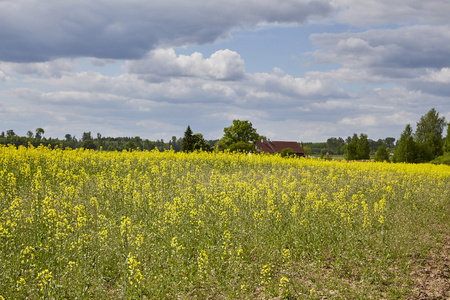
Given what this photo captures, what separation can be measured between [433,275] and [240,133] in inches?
2587

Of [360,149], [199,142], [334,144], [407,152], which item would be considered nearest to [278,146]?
[360,149]

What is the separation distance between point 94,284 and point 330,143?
593 ft

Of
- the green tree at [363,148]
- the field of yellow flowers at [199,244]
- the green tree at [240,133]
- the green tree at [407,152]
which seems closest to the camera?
the field of yellow flowers at [199,244]

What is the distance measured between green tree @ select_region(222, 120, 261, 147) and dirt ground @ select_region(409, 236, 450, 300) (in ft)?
208

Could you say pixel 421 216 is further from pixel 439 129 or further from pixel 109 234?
pixel 439 129

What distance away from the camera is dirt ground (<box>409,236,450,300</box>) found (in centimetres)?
746

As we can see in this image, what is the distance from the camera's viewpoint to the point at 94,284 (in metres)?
6.64

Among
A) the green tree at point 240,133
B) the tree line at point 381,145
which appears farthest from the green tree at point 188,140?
the green tree at point 240,133

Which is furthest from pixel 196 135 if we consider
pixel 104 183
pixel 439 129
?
pixel 439 129

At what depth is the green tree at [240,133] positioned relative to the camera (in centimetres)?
7312

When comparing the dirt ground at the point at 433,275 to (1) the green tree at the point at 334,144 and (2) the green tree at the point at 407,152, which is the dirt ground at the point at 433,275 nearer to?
(2) the green tree at the point at 407,152

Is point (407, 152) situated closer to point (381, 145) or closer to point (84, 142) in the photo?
point (381, 145)

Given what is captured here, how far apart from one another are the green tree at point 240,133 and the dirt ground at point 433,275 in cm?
6334

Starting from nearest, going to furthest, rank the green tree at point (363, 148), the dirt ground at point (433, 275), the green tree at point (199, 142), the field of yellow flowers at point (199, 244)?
the field of yellow flowers at point (199, 244) → the dirt ground at point (433, 275) → the green tree at point (199, 142) → the green tree at point (363, 148)
